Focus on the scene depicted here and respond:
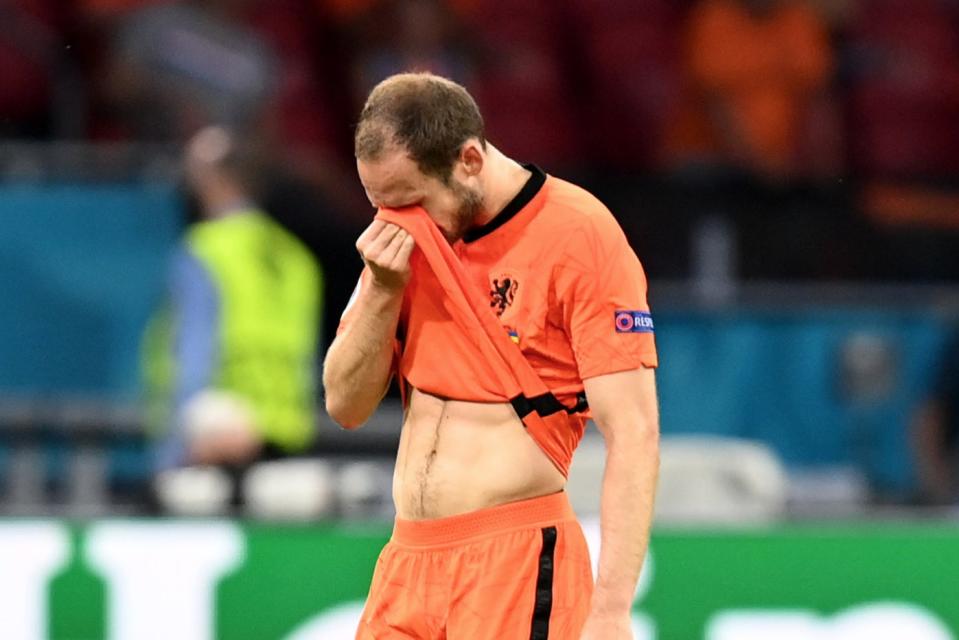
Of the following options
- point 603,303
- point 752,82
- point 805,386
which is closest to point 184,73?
point 752,82

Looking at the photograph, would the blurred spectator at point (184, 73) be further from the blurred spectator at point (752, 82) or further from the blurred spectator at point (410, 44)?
the blurred spectator at point (752, 82)

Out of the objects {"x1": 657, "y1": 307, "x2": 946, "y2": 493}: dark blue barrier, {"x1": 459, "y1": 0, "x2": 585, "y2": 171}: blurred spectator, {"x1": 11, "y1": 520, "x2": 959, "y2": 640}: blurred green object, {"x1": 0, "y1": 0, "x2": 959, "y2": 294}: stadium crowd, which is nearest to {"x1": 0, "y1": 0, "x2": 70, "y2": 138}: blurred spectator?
{"x1": 0, "y1": 0, "x2": 959, "y2": 294}: stadium crowd

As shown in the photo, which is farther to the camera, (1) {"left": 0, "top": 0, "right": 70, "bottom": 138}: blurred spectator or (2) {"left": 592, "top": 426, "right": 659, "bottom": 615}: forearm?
(1) {"left": 0, "top": 0, "right": 70, "bottom": 138}: blurred spectator

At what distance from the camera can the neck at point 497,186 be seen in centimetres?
406

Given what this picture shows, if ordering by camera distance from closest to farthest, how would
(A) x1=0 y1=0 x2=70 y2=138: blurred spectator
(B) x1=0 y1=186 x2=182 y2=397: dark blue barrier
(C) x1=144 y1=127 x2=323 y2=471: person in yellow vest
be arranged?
(C) x1=144 y1=127 x2=323 y2=471: person in yellow vest
(B) x1=0 y1=186 x2=182 y2=397: dark blue barrier
(A) x1=0 y1=0 x2=70 y2=138: blurred spectator

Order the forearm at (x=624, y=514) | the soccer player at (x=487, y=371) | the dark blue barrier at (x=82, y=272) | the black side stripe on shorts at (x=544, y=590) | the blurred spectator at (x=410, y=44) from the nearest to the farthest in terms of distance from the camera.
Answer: the forearm at (x=624, y=514) < the soccer player at (x=487, y=371) < the black side stripe on shorts at (x=544, y=590) < the dark blue barrier at (x=82, y=272) < the blurred spectator at (x=410, y=44)

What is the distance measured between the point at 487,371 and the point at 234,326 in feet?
13.0

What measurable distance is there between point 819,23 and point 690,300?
9.20 feet

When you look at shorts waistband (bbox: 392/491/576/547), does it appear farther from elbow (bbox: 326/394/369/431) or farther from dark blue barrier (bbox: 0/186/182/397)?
dark blue barrier (bbox: 0/186/182/397)

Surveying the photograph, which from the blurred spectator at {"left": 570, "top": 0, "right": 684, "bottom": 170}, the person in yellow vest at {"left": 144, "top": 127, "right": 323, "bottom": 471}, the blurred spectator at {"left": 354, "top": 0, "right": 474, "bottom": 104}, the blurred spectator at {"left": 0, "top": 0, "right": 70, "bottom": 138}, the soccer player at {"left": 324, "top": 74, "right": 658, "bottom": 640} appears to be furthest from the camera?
the blurred spectator at {"left": 570, "top": 0, "right": 684, "bottom": 170}

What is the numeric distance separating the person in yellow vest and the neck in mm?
3672

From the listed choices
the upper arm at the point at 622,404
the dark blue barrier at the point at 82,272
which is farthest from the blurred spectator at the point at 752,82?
the upper arm at the point at 622,404

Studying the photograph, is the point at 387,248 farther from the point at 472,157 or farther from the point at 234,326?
the point at 234,326

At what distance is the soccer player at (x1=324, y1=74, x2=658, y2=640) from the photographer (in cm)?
391
